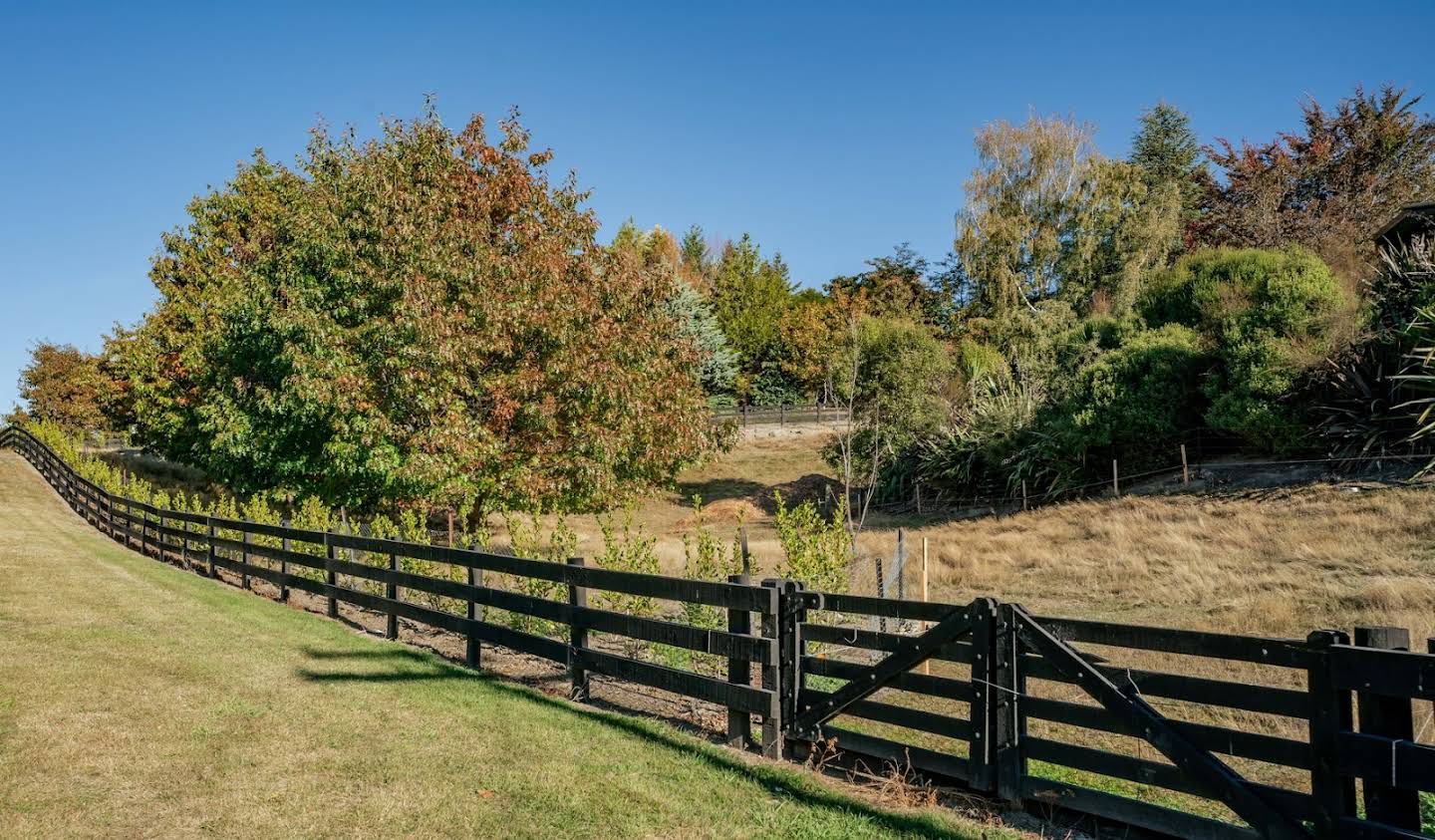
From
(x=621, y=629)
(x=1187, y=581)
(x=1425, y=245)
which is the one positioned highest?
(x=1425, y=245)

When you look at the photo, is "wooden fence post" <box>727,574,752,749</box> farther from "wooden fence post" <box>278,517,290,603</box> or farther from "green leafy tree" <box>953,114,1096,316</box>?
"green leafy tree" <box>953,114,1096,316</box>

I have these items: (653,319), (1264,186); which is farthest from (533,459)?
(1264,186)

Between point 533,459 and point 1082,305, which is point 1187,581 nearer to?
point 533,459

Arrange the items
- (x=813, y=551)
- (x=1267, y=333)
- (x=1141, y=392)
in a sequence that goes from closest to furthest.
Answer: (x=813, y=551)
(x=1267, y=333)
(x=1141, y=392)

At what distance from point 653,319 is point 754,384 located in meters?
43.7

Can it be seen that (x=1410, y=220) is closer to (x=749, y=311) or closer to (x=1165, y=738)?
(x=1165, y=738)

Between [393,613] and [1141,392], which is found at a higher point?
[1141,392]

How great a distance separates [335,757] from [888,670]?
3.45 meters

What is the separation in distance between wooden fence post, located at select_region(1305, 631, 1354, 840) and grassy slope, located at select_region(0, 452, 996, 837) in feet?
5.36

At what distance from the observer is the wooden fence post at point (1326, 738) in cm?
408

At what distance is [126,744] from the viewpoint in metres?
5.97

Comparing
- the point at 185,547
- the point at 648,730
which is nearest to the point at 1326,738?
the point at 648,730

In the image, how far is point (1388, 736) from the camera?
3.97m

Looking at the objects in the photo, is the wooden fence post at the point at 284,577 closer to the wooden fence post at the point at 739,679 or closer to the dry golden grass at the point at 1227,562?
the wooden fence post at the point at 739,679
